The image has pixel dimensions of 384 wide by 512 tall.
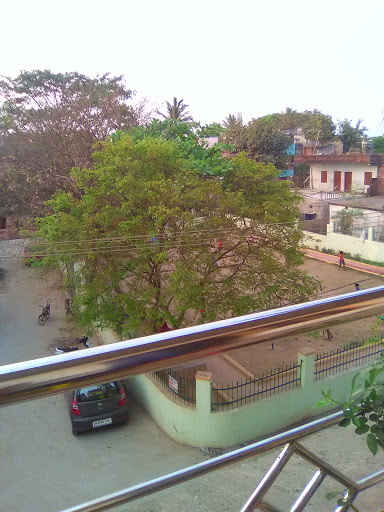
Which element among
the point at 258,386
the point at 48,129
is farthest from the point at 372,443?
the point at 48,129

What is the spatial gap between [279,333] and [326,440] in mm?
394

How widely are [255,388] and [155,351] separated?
194 inches

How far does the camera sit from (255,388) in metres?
5.12

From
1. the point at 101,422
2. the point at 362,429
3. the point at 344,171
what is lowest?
the point at 101,422

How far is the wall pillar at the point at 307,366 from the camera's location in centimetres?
509

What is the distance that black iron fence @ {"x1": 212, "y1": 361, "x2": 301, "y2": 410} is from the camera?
5.12 m

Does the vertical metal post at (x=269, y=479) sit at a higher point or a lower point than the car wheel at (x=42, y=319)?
higher

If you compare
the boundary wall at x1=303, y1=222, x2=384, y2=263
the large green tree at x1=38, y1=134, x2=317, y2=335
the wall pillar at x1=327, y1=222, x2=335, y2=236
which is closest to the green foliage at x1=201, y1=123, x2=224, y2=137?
the large green tree at x1=38, y1=134, x2=317, y2=335

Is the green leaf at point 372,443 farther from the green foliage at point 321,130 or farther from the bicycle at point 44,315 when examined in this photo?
the green foliage at point 321,130

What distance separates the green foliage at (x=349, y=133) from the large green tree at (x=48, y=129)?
34.5ft

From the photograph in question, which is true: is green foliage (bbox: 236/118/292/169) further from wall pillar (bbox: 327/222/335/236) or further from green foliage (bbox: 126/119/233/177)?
green foliage (bbox: 126/119/233/177)

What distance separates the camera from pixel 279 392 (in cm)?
516

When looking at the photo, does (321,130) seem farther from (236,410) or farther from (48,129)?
(236,410)

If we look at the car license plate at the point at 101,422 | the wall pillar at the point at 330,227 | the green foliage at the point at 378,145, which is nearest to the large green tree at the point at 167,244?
the car license plate at the point at 101,422
